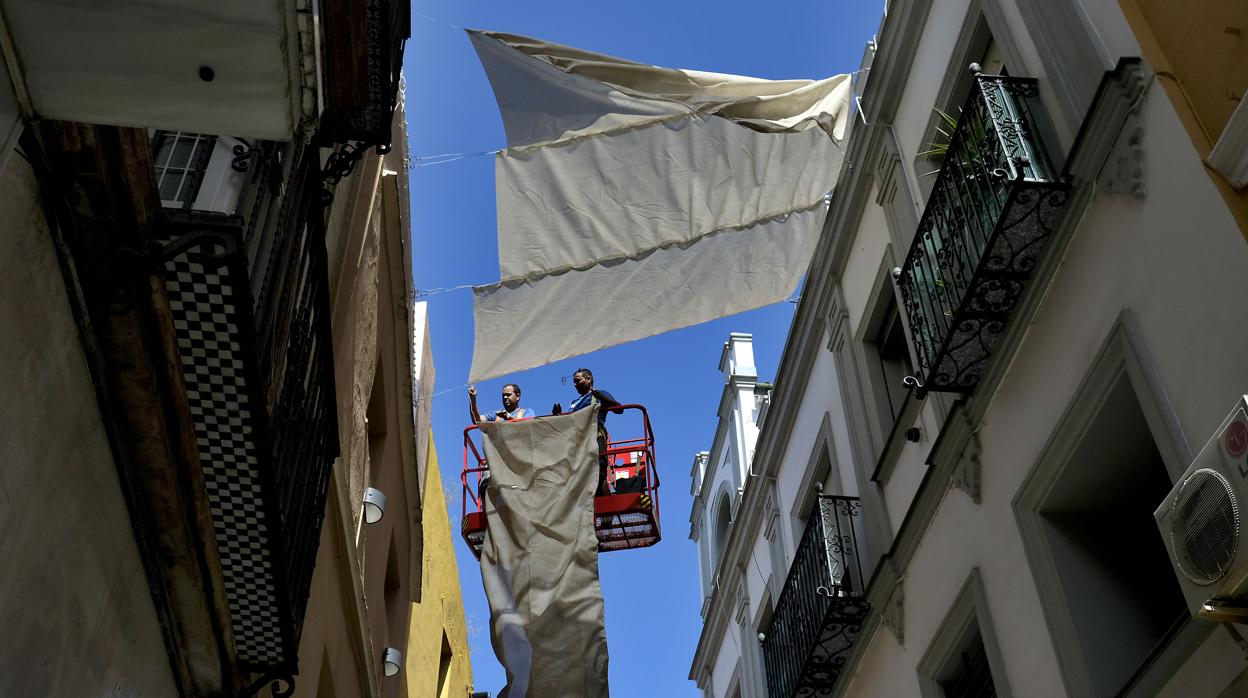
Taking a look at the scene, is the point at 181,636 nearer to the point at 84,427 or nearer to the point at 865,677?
the point at 84,427

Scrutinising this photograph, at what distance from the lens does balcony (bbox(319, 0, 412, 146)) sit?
5.42 meters

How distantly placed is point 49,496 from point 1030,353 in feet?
18.1

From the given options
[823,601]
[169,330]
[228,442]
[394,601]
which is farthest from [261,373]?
[394,601]

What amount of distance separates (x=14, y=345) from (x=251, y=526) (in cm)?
159

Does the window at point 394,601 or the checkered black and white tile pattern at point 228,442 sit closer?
the checkered black and white tile pattern at point 228,442

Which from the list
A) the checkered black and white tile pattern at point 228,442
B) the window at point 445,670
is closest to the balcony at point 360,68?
the checkered black and white tile pattern at point 228,442

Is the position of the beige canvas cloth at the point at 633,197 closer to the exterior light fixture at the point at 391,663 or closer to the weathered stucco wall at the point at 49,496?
the exterior light fixture at the point at 391,663

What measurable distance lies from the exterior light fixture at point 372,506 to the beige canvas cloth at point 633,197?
320 cm

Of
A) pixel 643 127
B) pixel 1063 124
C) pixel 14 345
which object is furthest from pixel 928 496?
pixel 14 345

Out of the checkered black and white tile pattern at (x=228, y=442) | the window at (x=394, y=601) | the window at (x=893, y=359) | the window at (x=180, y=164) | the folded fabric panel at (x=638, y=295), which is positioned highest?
the folded fabric panel at (x=638, y=295)

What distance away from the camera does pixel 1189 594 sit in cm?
455

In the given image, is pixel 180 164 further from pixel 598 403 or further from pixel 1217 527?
pixel 598 403

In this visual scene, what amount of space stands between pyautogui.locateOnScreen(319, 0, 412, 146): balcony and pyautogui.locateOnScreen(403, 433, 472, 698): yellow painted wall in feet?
26.3

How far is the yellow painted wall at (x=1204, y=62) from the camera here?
538 cm
